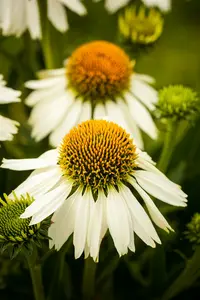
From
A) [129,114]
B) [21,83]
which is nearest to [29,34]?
[21,83]

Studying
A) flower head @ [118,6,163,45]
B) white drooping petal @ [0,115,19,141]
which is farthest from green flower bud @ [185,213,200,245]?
flower head @ [118,6,163,45]

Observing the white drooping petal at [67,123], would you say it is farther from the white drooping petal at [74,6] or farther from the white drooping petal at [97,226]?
the white drooping petal at [97,226]

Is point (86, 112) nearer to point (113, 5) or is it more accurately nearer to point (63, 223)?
point (113, 5)

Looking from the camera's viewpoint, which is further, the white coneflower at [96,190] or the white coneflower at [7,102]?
the white coneflower at [7,102]

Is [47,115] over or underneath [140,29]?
underneath

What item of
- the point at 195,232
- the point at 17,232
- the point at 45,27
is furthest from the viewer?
the point at 45,27

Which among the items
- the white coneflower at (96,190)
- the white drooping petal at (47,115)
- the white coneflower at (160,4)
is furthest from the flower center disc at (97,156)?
the white coneflower at (160,4)

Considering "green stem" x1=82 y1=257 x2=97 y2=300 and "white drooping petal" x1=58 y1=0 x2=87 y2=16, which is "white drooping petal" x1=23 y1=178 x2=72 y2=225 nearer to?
"green stem" x1=82 y1=257 x2=97 y2=300

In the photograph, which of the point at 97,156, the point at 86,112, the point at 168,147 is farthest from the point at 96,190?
the point at 86,112
